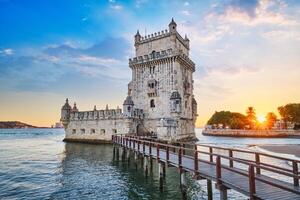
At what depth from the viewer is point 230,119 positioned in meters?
108

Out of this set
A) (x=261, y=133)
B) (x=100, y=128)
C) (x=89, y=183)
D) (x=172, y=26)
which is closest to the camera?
(x=89, y=183)

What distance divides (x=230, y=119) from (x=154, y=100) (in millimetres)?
76025

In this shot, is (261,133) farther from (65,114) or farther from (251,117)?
(65,114)

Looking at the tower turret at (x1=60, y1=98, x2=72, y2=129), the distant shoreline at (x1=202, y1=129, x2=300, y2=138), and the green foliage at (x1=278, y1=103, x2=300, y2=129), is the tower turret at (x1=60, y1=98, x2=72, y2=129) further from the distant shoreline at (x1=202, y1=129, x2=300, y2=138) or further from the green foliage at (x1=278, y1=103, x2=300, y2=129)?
the green foliage at (x1=278, y1=103, x2=300, y2=129)

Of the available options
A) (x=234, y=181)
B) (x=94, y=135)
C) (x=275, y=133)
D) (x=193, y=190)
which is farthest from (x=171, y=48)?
(x=275, y=133)

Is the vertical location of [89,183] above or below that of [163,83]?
below

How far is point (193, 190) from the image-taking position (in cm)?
1503

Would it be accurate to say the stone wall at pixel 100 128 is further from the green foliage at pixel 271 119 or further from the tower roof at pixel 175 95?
the green foliage at pixel 271 119

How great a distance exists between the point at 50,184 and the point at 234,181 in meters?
13.3

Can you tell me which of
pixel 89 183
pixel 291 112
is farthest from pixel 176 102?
pixel 291 112

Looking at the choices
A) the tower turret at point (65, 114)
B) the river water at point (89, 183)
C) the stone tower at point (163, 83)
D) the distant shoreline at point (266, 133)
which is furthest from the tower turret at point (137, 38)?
the distant shoreline at point (266, 133)

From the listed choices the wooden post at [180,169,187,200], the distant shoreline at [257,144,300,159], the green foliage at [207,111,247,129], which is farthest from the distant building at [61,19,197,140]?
the green foliage at [207,111,247,129]

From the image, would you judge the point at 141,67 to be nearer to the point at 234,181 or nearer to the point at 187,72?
the point at 187,72

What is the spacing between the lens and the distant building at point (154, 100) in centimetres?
3953
